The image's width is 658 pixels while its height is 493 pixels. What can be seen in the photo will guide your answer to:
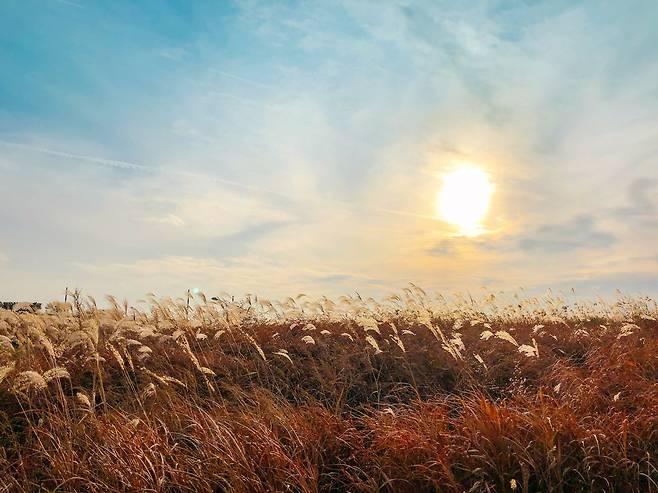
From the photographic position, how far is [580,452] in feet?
17.1

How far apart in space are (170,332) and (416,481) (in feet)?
24.0

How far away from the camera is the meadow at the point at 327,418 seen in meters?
5.07

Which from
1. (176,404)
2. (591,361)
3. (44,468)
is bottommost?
(44,468)

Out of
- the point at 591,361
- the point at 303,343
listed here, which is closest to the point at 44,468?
the point at 303,343

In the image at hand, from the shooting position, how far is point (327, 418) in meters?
5.96

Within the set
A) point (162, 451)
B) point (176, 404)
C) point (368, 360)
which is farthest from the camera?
point (368, 360)

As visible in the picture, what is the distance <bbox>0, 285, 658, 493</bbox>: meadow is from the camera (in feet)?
16.6

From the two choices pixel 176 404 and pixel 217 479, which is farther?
pixel 176 404

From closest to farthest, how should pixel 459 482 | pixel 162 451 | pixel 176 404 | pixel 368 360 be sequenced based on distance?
pixel 459 482
pixel 162 451
pixel 176 404
pixel 368 360

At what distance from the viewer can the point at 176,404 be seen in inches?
278

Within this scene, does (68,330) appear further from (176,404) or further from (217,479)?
(217,479)

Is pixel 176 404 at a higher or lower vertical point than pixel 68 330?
lower

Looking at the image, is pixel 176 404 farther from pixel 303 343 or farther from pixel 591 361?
pixel 591 361

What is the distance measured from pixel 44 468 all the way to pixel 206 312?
5.85m
